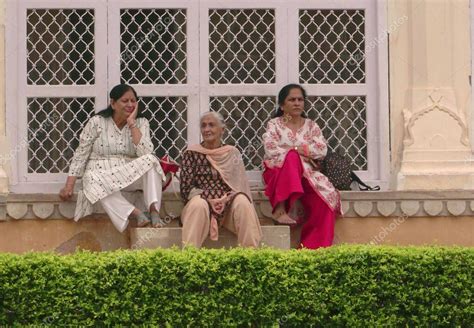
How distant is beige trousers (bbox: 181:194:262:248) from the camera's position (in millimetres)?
9367

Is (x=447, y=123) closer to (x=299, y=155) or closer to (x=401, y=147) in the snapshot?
(x=401, y=147)

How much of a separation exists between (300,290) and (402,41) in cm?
304

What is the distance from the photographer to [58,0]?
34.3ft

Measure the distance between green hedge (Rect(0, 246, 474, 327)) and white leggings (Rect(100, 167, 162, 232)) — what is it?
3.77ft

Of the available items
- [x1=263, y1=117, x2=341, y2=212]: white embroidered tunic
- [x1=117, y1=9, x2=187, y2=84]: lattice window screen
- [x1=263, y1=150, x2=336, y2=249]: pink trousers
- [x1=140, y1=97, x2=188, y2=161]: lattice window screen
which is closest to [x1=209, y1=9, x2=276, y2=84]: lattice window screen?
[x1=117, y1=9, x2=187, y2=84]: lattice window screen

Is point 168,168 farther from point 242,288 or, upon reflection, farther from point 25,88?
point 242,288

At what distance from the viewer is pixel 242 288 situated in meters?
8.31

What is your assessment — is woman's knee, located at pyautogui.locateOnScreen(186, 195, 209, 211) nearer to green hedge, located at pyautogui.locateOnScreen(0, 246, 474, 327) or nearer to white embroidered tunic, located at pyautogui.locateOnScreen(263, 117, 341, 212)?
white embroidered tunic, located at pyautogui.locateOnScreen(263, 117, 341, 212)

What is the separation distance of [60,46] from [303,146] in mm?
2280

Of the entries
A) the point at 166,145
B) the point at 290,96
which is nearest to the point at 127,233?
the point at 166,145

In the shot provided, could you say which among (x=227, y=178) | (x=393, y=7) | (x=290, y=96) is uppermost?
(x=393, y=7)

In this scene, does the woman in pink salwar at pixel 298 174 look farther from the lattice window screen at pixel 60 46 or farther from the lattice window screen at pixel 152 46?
the lattice window screen at pixel 60 46

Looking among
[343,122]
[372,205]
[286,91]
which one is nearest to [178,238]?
[286,91]

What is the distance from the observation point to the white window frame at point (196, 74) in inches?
407
